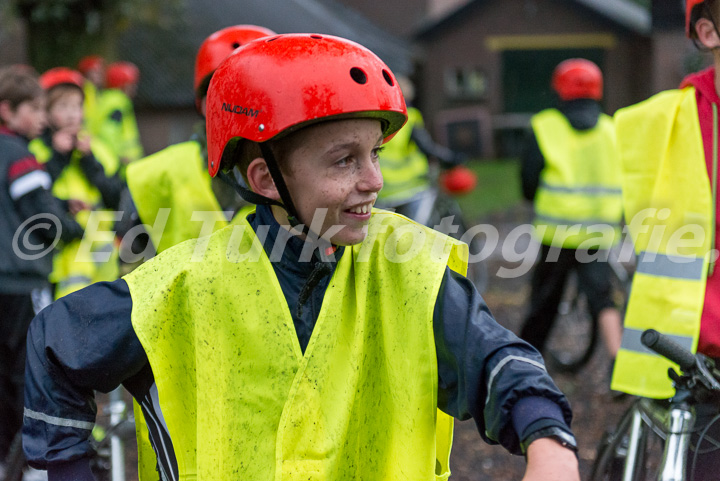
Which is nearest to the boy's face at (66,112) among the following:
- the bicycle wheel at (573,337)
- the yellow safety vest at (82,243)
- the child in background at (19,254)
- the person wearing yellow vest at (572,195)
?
the yellow safety vest at (82,243)

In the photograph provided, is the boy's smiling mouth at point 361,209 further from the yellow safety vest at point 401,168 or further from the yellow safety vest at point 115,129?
the yellow safety vest at point 115,129

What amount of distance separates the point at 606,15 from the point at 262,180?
27.7 metres

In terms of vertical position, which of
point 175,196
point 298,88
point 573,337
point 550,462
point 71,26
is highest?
point 71,26

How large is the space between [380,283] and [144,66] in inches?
820

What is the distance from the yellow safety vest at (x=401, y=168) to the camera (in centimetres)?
896

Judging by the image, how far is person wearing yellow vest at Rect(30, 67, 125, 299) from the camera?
6.17 m

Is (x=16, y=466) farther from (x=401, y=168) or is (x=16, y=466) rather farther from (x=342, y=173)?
(x=401, y=168)

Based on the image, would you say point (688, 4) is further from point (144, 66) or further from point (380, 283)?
point (144, 66)

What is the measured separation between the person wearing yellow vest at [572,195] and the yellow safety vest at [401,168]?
2310 millimetres

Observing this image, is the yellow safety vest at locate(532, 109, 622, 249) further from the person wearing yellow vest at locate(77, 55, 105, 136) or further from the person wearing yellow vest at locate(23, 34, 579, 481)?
the person wearing yellow vest at locate(77, 55, 105, 136)

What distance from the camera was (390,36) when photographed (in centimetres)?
3073
